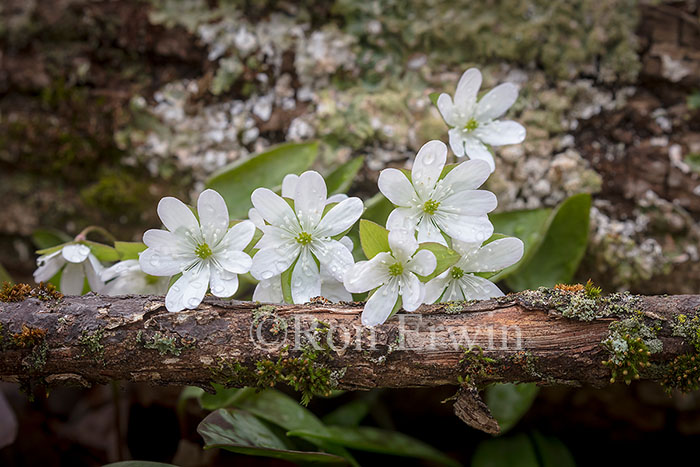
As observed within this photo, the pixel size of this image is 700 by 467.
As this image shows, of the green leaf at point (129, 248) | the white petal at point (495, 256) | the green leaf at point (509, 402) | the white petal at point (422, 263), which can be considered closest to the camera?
the white petal at point (422, 263)

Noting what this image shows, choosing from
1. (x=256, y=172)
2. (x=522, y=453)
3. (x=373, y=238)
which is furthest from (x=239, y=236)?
(x=522, y=453)

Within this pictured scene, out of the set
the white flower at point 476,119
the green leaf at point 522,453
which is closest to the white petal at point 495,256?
the white flower at point 476,119

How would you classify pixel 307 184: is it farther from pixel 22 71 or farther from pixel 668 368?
pixel 22 71

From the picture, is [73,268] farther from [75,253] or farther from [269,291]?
[269,291]

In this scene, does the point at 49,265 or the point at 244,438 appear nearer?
the point at 244,438

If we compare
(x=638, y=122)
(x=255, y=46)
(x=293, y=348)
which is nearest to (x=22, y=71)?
(x=255, y=46)

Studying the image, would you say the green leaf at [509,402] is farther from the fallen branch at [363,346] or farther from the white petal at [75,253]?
the white petal at [75,253]

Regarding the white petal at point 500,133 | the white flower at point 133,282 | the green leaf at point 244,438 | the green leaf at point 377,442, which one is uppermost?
the white petal at point 500,133
